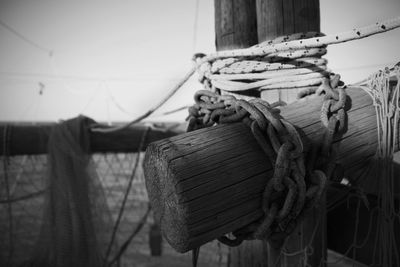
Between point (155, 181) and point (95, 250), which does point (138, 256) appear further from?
point (155, 181)

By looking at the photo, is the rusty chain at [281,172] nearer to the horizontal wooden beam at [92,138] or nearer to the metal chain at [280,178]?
the metal chain at [280,178]

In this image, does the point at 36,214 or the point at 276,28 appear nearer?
the point at 276,28

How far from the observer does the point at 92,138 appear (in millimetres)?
3305

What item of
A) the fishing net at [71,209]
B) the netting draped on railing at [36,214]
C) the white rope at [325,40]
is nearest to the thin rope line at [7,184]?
the netting draped on railing at [36,214]

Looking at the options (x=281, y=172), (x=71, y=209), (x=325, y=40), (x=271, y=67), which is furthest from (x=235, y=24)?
(x=71, y=209)

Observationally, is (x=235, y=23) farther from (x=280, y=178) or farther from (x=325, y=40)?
(x=280, y=178)

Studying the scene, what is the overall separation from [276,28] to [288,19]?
0.17 feet

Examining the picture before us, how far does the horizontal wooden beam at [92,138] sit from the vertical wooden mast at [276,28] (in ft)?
7.26

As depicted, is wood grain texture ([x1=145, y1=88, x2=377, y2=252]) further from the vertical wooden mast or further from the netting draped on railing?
the netting draped on railing

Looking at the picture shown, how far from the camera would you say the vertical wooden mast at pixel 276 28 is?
122cm

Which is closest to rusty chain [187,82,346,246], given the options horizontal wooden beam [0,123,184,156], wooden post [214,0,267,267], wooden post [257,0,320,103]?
wooden post [257,0,320,103]

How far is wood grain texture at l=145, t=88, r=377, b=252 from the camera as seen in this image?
2.43ft

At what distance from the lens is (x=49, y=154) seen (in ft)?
9.90

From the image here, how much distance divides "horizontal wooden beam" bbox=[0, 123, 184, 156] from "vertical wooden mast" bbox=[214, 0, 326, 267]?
2.21m
